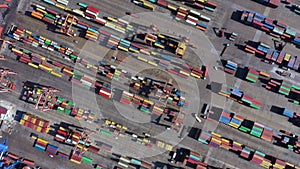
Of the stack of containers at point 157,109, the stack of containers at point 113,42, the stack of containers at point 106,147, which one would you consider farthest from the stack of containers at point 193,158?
the stack of containers at point 113,42

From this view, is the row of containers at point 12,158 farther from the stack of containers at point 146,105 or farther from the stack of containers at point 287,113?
the stack of containers at point 287,113

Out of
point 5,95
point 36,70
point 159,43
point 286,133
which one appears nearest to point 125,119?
point 159,43

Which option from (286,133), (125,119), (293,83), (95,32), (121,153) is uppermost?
(293,83)

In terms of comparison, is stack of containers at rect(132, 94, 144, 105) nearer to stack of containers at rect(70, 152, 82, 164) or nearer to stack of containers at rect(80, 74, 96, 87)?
stack of containers at rect(80, 74, 96, 87)

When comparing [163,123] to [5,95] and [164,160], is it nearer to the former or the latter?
[164,160]

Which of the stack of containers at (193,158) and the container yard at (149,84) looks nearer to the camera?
the stack of containers at (193,158)

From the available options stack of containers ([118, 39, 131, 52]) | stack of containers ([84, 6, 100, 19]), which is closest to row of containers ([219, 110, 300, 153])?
stack of containers ([118, 39, 131, 52])
